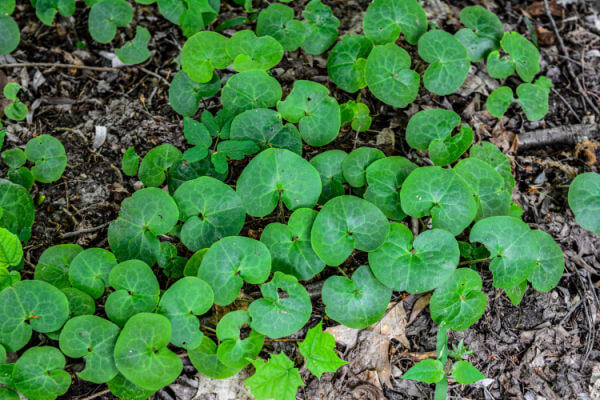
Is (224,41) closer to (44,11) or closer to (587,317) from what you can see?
(44,11)

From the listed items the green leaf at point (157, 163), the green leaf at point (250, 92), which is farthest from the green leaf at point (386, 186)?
the green leaf at point (157, 163)

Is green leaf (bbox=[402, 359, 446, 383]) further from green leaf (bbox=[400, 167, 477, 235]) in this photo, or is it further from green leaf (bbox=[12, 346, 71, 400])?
green leaf (bbox=[12, 346, 71, 400])

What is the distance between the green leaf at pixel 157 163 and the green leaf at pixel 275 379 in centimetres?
122

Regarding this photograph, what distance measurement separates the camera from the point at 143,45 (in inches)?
121

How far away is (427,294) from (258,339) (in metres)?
1.04

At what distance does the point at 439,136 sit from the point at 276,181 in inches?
42.2

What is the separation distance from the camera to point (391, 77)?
9.07 feet

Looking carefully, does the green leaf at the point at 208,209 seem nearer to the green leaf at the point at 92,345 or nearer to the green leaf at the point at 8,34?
the green leaf at the point at 92,345

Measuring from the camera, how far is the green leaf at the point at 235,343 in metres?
2.16

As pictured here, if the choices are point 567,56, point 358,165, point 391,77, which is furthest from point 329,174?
point 567,56

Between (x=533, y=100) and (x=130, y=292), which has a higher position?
(x=533, y=100)

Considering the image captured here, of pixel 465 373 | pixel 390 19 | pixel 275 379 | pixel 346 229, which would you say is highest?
pixel 390 19

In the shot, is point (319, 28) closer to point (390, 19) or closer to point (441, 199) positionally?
point (390, 19)

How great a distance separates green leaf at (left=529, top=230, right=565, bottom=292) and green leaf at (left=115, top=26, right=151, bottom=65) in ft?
9.27
